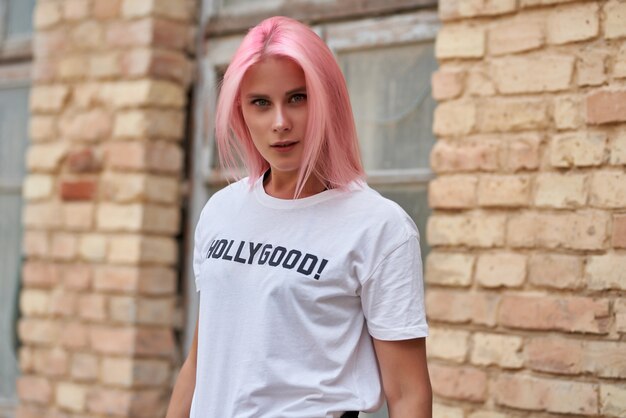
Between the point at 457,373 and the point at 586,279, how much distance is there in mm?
514

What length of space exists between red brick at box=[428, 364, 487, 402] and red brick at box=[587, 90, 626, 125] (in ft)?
2.76

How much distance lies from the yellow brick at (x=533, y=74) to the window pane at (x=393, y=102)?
0.48 meters

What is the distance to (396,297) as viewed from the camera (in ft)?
6.95

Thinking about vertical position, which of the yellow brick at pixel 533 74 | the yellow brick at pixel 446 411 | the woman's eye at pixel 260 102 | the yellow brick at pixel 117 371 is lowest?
the yellow brick at pixel 117 371

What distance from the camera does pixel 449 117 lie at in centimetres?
331

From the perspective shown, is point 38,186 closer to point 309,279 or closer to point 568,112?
point 568,112

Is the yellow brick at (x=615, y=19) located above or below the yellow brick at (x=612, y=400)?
above

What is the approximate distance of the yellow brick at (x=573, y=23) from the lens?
3.02 meters

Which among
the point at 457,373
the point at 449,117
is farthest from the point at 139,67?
the point at 457,373

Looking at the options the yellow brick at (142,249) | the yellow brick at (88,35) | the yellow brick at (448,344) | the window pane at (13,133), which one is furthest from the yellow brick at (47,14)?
the yellow brick at (448,344)

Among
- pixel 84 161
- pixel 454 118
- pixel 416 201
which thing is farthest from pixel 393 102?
pixel 84 161

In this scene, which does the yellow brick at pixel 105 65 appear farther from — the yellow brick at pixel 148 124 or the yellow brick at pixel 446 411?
the yellow brick at pixel 446 411

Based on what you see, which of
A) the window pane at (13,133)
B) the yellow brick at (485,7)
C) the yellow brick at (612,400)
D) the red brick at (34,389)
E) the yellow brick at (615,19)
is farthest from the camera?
the window pane at (13,133)

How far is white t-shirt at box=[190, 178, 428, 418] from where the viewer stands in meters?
2.12
